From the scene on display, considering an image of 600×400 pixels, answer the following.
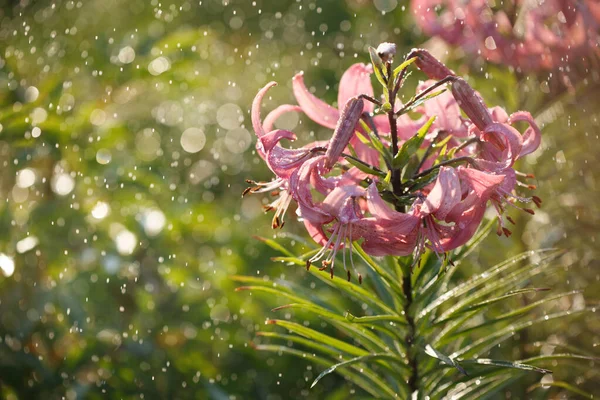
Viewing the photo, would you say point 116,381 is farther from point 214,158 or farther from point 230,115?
point 230,115

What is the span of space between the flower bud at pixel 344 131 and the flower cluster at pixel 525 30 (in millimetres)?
781

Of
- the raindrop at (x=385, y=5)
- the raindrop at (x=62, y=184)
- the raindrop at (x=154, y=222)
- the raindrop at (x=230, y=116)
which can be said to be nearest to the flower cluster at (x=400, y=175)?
the raindrop at (x=154, y=222)

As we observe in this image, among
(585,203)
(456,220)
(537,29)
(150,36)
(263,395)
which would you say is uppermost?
(456,220)

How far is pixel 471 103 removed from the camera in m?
0.81

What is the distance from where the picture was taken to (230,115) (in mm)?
3064

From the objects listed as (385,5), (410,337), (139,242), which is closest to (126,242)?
(139,242)

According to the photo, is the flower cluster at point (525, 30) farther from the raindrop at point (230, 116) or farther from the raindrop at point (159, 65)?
the raindrop at point (230, 116)

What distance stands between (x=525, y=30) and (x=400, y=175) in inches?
33.1

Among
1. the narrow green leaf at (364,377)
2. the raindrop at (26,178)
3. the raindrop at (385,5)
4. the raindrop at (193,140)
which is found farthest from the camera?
the raindrop at (193,140)

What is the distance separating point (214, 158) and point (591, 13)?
159cm

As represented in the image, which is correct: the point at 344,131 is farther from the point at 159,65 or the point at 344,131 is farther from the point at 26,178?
the point at 26,178

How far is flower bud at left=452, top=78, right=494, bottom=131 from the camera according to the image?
32.1 inches

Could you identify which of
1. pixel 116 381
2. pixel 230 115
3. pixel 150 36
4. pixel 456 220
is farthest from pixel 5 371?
pixel 230 115

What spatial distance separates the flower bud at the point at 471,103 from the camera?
32.1 inches
